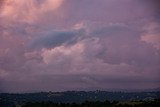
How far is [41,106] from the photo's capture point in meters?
196

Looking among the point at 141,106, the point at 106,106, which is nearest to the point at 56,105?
the point at 106,106

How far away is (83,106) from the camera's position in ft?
604

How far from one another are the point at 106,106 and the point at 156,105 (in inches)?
1542

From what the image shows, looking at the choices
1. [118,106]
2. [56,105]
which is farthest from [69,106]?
[118,106]

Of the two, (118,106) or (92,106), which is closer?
(118,106)

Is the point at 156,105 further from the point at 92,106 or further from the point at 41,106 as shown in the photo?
the point at 41,106

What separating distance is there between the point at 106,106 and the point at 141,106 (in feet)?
74.3

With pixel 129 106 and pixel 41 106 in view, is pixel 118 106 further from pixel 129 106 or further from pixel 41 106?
pixel 41 106

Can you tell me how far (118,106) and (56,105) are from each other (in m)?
33.5

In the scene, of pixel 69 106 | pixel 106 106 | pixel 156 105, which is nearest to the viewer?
pixel 156 105

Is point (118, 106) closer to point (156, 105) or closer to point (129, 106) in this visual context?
point (129, 106)

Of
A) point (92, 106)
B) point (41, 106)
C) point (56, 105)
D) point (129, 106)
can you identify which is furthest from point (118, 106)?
point (41, 106)

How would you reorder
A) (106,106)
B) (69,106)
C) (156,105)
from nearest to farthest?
(156,105) → (69,106) → (106,106)

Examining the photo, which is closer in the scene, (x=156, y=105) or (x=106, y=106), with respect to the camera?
(x=156, y=105)
